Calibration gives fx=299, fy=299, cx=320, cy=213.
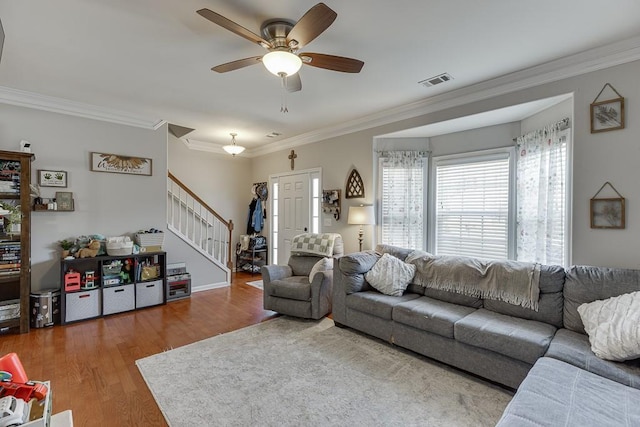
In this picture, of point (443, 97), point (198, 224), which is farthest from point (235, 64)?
point (198, 224)

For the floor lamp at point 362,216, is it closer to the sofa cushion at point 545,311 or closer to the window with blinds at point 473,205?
the window with blinds at point 473,205

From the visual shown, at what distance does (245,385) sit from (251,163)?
5187 millimetres

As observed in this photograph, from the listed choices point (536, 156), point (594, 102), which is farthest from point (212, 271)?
point (594, 102)

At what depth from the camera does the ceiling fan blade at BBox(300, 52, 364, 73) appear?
6.98ft

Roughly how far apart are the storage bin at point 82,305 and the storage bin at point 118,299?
8 cm

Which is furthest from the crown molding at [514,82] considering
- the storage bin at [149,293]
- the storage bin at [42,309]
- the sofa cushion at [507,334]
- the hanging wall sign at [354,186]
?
the storage bin at [42,309]

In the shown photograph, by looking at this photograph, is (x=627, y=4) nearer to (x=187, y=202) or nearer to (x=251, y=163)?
(x=187, y=202)

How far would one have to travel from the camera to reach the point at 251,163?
6.76 meters

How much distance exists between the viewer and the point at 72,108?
148 inches

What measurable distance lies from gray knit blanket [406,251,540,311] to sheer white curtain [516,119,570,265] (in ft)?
1.76

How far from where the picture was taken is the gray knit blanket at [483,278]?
258 centimetres

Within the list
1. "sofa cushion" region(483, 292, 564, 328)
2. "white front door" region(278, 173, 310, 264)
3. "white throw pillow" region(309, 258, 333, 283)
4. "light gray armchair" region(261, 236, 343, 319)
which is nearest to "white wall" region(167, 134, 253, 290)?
"white front door" region(278, 173, 310, 264)

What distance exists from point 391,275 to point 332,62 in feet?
7.04

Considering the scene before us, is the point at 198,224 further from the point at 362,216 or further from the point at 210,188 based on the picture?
the point at 362,216
